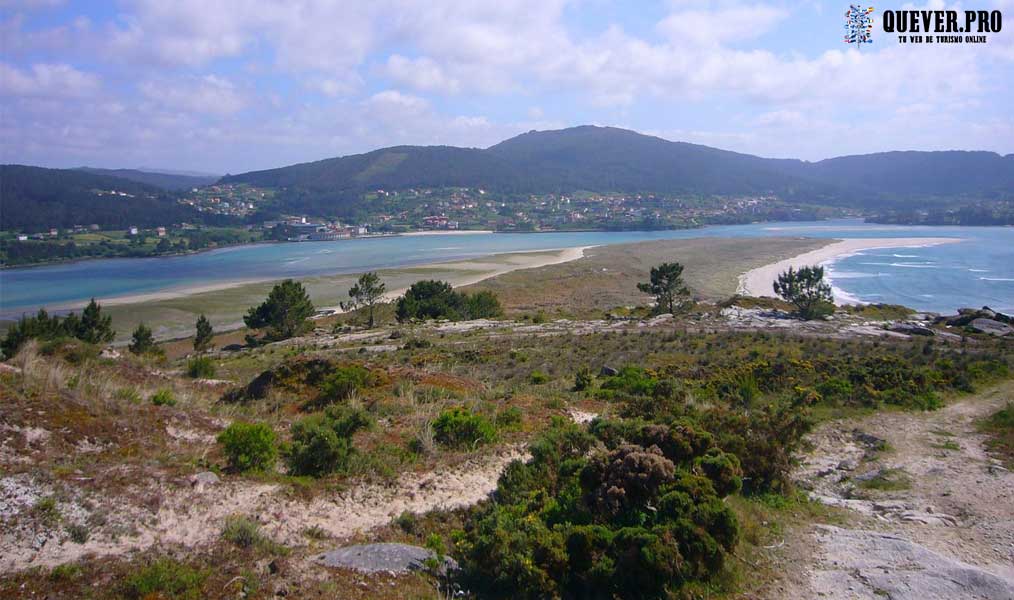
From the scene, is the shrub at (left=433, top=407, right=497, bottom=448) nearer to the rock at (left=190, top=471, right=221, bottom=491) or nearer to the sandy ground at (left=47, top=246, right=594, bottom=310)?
the rock at (left=190, top=471, right=221, bottom=491)

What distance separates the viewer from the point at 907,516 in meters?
6.48

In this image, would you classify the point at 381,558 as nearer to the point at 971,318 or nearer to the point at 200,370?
the point at 200,370

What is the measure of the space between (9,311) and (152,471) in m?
61.9

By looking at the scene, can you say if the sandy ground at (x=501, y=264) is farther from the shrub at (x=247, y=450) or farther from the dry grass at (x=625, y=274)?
the shrub at (x=247, y=450)

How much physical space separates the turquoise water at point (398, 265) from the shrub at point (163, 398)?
51.0m

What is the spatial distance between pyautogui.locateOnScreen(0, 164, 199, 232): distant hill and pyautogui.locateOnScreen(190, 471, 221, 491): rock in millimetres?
151727

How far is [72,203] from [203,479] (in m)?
175

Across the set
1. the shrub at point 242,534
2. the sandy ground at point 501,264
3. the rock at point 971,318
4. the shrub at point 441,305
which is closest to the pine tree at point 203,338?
the shrub at point 441,305

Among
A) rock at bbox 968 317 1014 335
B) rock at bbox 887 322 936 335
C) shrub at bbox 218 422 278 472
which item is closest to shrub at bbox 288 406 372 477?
shrub at bbox 218 422 278 472

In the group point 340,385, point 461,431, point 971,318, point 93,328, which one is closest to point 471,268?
point 93,328

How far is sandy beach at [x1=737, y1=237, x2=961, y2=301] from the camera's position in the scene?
54.7 meters

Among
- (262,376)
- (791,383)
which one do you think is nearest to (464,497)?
(262,376)

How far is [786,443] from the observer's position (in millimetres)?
7770

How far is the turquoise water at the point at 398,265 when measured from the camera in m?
52.3
